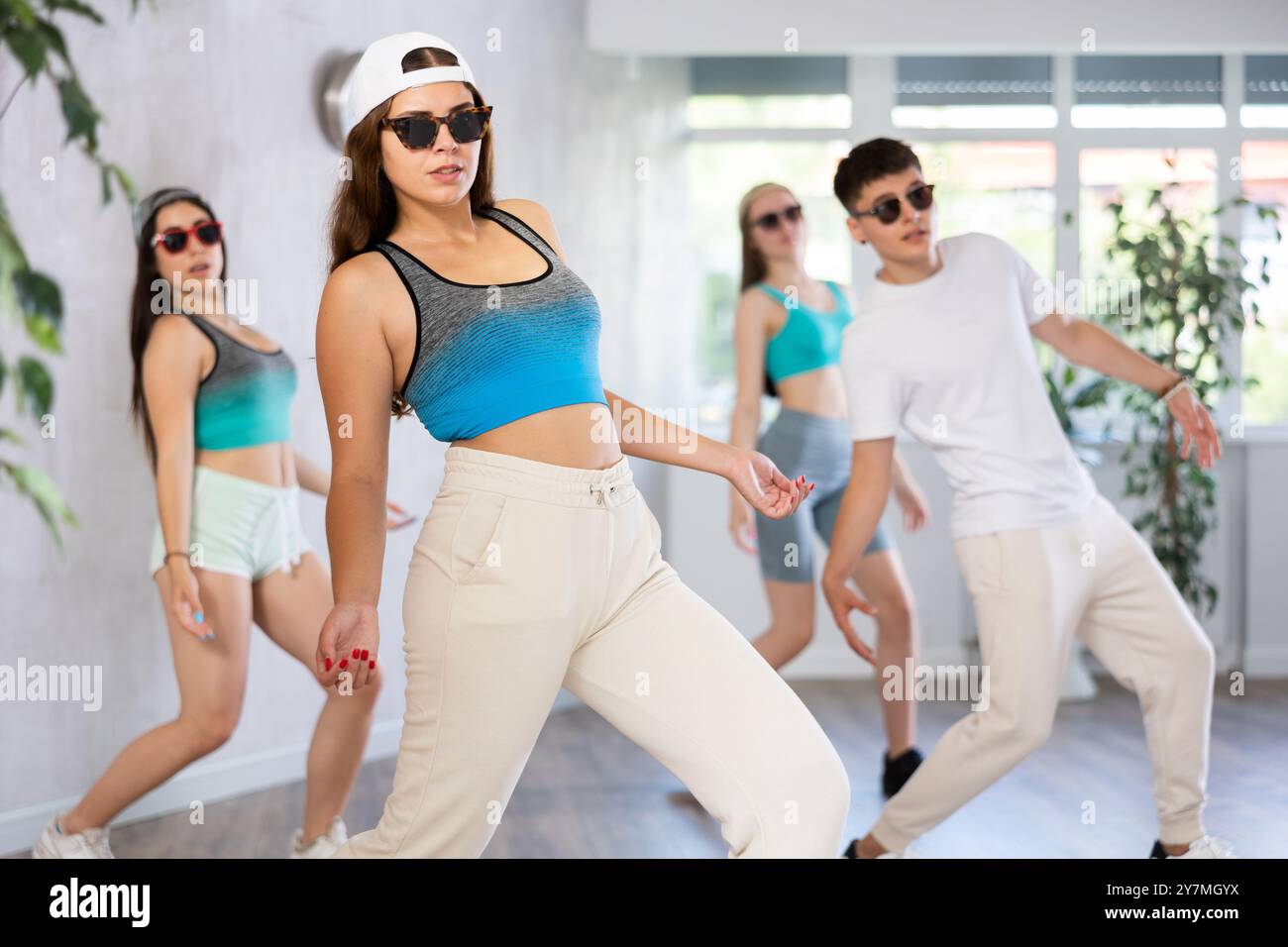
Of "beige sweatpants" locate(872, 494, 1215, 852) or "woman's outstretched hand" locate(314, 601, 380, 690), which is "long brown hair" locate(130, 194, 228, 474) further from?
"beige sweatpants" locate(872, 494, 1215, 852)

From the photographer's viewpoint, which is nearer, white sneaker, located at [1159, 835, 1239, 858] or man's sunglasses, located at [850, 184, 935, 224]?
white sneaker, located at [1159, 835, 1239, 858]

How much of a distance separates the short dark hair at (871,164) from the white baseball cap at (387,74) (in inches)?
44.9

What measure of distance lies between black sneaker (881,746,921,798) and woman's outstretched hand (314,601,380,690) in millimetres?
2387

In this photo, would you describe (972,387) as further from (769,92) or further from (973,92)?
(973,92)

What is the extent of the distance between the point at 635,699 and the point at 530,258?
A: 64 cm

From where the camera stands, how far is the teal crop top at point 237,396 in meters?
3.17

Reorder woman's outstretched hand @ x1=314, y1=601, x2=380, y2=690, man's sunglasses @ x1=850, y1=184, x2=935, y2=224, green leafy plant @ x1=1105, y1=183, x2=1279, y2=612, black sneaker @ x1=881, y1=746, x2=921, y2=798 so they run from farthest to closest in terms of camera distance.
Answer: green leafy plant @ x1=1105, y1=183, x2=1279, y2=612
black sneaker @ x1=881, y1=746, x2=921, y2=798
man's sunglasses @ x1=850, y1=184, x2=935, y2=224
woman's outstretched hand @ x1=314, y1=601, x2=380, y2=690

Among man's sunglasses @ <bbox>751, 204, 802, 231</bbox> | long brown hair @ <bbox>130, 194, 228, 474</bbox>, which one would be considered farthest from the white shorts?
man's sunglasses @ <bbox>751, 204, 802, 231</bbox>

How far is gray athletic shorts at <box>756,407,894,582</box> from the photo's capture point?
3844 mm

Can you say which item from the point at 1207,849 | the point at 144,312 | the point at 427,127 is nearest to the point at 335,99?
the point at 144,312

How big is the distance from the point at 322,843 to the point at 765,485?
166 centimetres

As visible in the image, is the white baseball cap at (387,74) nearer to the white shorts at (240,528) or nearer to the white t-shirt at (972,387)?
the white t-shirt at (972,387)

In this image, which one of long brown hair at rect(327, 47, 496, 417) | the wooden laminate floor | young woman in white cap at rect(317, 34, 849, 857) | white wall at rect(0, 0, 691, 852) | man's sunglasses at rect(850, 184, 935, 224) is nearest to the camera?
young woman in white cap at rect(317, 34, 849, 857)

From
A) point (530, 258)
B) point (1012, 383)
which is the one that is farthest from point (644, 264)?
point (530, 258)
